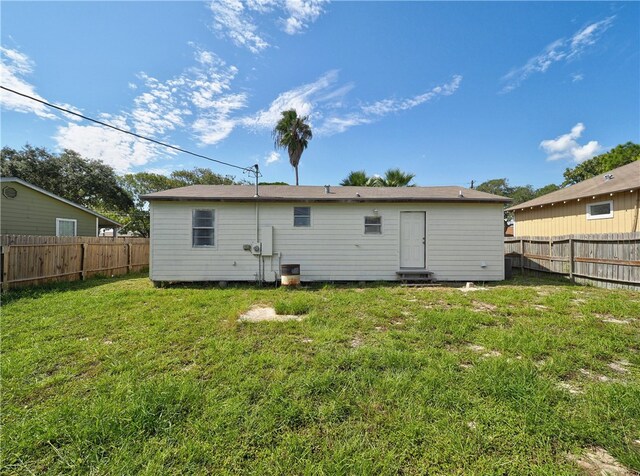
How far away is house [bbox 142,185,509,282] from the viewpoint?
757 centimetres

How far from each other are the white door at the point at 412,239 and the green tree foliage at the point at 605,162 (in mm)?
21182

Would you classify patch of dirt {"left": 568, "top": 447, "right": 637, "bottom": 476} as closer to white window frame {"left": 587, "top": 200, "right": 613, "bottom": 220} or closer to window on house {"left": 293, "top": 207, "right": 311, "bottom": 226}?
window on house {"left": 293, "top": 207, "right": 311, "bottom": 226}

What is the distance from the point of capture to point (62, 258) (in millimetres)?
7953

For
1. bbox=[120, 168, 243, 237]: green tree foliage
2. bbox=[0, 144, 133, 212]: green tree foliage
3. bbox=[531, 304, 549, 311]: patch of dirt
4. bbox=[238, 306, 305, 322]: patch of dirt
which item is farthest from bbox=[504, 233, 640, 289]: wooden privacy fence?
bbox=[0, 144, 133, 212]: green tree foliage

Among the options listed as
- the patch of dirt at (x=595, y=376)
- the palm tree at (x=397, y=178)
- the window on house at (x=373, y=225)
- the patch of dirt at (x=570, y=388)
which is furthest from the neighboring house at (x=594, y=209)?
the patch of dirt at (x=570, y=388)

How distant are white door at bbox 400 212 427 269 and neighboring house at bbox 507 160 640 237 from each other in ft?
20.8


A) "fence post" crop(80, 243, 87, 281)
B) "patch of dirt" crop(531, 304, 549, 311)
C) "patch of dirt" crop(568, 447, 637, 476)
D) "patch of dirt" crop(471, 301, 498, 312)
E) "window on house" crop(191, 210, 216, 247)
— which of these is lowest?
"patch of dirt" crop(568, 447, 637, 476)

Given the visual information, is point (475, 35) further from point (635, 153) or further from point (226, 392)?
point (635, 153)

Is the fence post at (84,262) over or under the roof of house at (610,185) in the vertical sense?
under

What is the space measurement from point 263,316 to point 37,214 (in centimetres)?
1202

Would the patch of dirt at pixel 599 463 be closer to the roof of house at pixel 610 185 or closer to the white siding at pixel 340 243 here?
the white siding at pixel 340 243

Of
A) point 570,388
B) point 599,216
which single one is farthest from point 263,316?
point 599,216

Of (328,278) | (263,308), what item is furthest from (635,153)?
(263,308)

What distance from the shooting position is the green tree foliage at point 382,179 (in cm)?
1283
